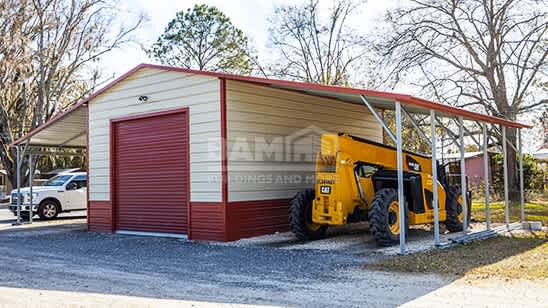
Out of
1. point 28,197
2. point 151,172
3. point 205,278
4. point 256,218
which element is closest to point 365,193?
point 256,218

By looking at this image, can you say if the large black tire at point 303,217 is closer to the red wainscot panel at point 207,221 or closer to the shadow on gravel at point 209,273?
the shadow on gravel at point 209,273

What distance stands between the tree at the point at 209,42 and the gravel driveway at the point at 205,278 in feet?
67.8

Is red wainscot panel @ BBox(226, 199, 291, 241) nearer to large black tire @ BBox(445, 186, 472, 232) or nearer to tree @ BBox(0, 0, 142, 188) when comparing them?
large black tire @ BBox(445, 186, 472, 232)

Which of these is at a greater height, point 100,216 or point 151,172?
point 151,172

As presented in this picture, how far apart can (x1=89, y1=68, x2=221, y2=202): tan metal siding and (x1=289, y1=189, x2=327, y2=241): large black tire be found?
1.53 m

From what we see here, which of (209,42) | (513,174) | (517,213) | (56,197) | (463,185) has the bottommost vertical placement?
(517,213)

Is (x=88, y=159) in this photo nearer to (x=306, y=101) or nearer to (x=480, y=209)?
(x=306, y=101)

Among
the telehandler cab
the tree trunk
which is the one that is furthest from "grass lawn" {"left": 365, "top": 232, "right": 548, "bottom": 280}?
the tree trunk

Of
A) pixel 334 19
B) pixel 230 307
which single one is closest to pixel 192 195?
pixel 230 307

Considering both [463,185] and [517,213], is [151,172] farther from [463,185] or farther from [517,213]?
[517,213]

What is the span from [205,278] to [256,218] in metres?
4.14

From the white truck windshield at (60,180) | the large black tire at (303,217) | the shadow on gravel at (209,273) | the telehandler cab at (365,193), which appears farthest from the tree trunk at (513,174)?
the white truck windshield at (60,180)

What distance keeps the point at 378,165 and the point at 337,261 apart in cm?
304

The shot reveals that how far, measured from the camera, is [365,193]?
34.3ft
